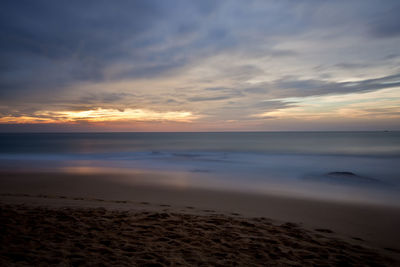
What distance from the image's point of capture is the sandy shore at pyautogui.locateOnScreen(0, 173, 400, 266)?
428cm

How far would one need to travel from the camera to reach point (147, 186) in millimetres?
11945

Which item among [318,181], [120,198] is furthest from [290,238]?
[318,181]

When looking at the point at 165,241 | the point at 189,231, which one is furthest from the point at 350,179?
the point at 165,241

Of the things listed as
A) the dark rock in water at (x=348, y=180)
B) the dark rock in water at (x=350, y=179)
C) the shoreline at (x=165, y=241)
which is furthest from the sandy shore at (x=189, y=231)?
the dark rock in water at (x=350, y=179)

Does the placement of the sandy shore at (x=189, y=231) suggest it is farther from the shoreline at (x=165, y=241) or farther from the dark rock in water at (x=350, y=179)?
the dark rock in water at (x=350, y=179)

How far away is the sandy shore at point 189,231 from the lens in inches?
169

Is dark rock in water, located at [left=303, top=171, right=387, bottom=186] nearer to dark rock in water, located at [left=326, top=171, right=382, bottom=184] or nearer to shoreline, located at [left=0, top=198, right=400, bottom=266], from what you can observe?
dark rock in water, located at [left=326, top=171, right=382, bottom=184]

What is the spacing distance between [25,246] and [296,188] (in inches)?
481

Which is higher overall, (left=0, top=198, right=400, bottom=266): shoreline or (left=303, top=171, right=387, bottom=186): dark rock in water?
(left=0, top=198, right=400, bottom=266): shoreline

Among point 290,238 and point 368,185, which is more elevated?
point 290,238

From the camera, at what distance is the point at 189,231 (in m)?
5.55

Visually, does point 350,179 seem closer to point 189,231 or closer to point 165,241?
point 189,231

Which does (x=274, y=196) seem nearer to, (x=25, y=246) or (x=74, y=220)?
(x=74, y=220)

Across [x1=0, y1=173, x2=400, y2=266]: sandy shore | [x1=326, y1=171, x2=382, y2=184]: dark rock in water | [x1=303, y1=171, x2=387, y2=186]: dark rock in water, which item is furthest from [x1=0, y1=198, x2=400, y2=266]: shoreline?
[x1=326, y1=171, x2=382, y2=184]: dark rock in water
